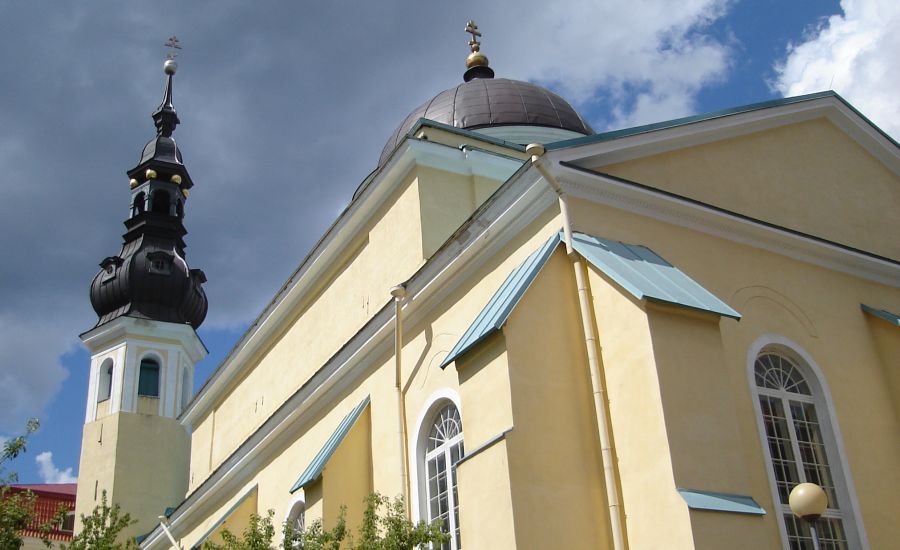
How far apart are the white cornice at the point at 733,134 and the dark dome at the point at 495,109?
6652 mm

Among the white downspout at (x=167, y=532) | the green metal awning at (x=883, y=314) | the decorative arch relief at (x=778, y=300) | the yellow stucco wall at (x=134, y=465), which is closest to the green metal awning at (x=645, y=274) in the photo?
the decorative arch relief at (x=778, y=300)

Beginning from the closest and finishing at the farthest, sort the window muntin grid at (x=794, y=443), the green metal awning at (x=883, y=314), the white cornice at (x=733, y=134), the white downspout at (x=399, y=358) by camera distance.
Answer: the window muntin grid at (x=794, y=443) < the white cornice at (x=733, y=134) < the green metal awning at (x=883, y=314) < the white downspout at (x=399, y=358)

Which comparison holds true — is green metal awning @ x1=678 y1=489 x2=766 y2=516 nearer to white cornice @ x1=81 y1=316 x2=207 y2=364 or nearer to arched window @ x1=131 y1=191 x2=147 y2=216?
white cornice @ x1=81 y1=316 x2=207 y2=364

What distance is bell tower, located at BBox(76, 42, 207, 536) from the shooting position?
29328 millimetres

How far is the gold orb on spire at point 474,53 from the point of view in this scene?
23.4 meters

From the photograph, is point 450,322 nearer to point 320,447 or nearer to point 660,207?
point 660,207

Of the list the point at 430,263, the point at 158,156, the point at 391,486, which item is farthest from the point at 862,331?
the point at 158,156

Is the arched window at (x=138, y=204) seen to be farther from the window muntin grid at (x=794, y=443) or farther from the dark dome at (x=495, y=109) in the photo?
the window muntin grid at (x=794, y=443)

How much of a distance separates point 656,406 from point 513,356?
1.56m

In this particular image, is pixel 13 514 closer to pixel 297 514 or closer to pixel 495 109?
pixel 297 514

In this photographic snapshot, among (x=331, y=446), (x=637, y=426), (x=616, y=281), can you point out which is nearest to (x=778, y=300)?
(x=616, y=281)

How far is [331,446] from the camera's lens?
14.0m

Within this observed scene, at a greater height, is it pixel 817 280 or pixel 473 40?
pixel 473 40

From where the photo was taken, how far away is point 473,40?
78.7 ft
